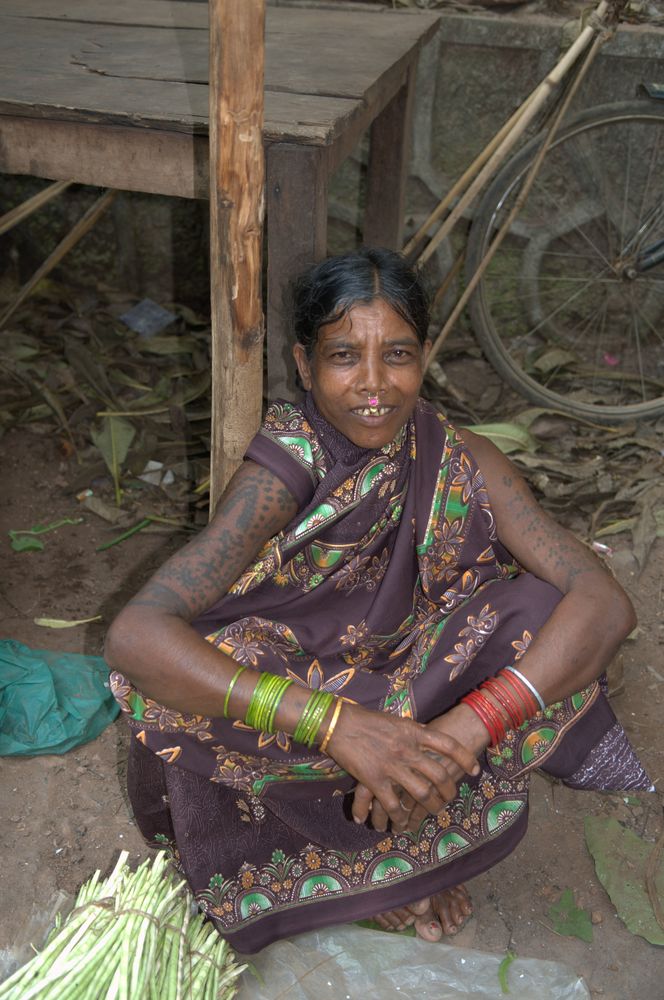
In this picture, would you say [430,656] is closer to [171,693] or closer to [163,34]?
[171,693]

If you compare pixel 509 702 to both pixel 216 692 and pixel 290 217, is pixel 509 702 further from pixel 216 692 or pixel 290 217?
pixel 290 217

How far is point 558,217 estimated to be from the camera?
4383 mm

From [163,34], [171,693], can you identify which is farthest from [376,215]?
[171,693]

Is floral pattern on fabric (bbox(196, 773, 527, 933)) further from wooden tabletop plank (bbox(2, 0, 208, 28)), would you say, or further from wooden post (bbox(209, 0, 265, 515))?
wooden tabletop plank (bbox(2, 0, 208, 28))

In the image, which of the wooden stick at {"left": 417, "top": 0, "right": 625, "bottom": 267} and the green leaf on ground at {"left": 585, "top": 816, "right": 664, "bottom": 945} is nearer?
the green leaf on ground at {"left": 585, "top": 816, "right": 664, "bottom": 945}

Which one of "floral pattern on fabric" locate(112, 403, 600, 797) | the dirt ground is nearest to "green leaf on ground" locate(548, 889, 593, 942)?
the dirt ground

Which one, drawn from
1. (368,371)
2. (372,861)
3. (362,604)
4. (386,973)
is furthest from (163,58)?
(386,973)

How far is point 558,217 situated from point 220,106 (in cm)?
283

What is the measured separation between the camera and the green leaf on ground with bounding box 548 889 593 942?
7.13ft

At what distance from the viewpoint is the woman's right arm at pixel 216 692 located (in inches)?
70.7

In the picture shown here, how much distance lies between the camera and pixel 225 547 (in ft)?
6.30

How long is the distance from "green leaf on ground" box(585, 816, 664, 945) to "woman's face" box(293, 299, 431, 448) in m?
1.14

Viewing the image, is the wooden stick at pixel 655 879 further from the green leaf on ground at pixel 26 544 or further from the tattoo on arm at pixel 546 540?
the green leaf on ground at pixel 26 544

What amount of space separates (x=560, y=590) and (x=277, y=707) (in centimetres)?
66
